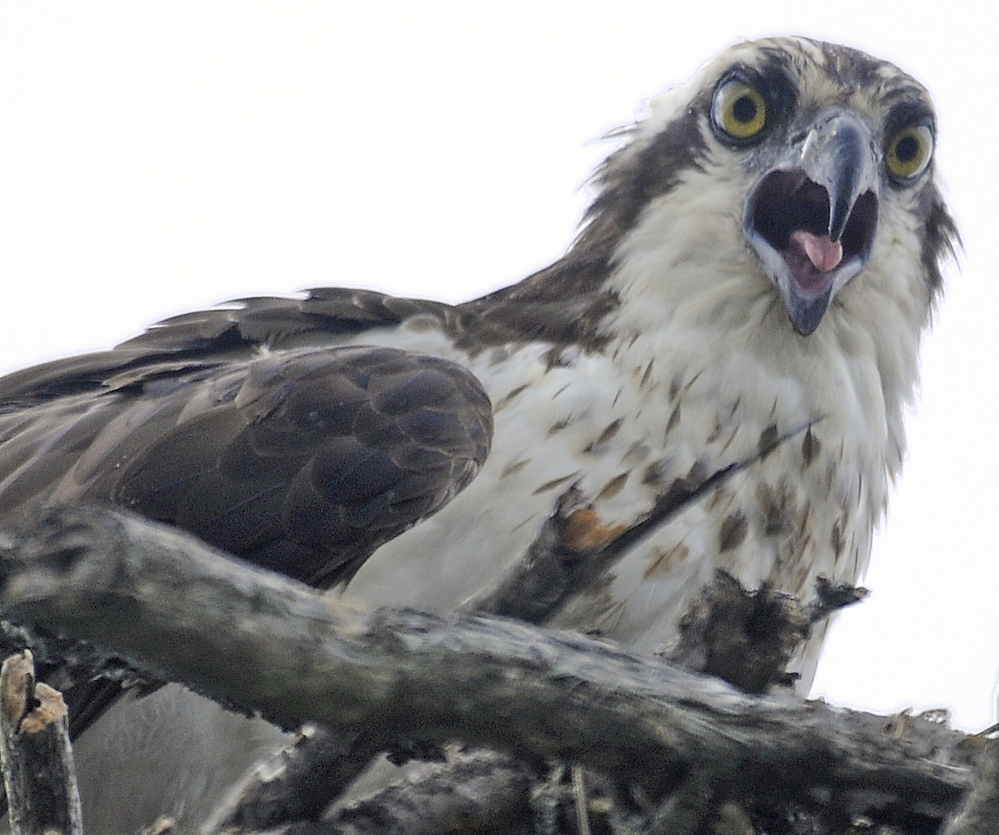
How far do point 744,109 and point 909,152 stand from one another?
0.54 m

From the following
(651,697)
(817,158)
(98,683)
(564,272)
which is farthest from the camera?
(564,272)

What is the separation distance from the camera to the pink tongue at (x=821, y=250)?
193 inches

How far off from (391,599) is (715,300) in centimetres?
140

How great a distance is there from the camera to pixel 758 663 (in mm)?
3473

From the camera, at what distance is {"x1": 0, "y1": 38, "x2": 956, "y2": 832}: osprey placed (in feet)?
14.3

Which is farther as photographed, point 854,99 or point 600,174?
point 600,174

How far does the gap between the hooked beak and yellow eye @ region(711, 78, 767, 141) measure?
18cm

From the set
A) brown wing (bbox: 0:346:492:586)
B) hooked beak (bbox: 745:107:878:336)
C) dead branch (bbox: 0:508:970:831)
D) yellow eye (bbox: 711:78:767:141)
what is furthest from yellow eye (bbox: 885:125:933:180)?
dead branch (bbox: 0:508:970:831)

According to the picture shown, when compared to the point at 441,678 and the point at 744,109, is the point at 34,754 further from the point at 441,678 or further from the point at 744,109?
the point at 744,109

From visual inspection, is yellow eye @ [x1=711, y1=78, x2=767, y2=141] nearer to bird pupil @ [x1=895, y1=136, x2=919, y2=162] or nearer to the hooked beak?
the hooked beak

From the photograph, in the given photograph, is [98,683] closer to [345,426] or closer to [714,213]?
[345,426]

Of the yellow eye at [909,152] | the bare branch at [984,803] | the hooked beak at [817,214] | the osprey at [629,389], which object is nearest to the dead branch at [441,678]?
the bare branch at [984,803]

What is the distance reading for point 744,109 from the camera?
17.3ft

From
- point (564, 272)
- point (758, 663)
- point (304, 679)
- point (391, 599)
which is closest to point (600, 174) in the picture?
point (564, 272)
